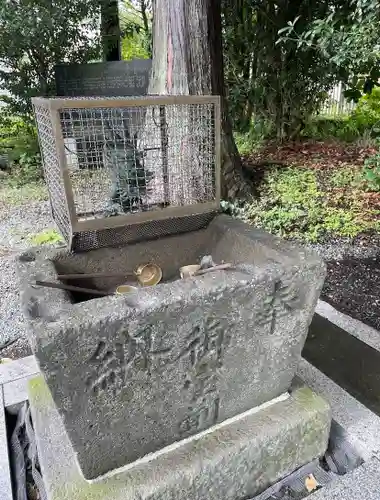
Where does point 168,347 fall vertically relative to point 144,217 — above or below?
below

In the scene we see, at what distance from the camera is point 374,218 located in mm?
3801

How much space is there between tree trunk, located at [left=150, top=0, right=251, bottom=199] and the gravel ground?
2076 mm

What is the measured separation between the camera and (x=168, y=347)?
1.18 meters

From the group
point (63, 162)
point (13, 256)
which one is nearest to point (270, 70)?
point (13, 256)

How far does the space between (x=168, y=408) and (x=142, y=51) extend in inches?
330

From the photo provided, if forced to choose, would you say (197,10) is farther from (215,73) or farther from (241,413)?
(241,413)

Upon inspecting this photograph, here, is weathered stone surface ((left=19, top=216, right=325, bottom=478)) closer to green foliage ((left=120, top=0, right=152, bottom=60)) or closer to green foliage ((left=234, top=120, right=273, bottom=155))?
green foliage ((left=234, top=120, right=273, bottom=155))

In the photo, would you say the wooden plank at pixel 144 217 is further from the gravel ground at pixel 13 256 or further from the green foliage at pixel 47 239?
the green foliage at pixel 47 239

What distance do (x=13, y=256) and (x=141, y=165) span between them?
2521mm

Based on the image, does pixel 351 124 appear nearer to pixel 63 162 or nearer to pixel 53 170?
pixel 53 170

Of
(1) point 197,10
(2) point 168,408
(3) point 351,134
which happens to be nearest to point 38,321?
(2) point 168,408

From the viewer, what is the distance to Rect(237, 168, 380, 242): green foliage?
12.1 ft

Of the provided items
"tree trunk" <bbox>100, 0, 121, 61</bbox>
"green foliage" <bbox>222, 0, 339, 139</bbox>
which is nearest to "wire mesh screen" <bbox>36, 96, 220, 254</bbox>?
"green foliage" <bbox>222, 0, 339, 139</bbox>

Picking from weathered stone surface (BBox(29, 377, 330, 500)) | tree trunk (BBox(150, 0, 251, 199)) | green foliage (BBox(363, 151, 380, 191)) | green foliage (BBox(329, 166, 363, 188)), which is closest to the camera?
weathered stone surface (BBox(29, 377, 330, 500))
